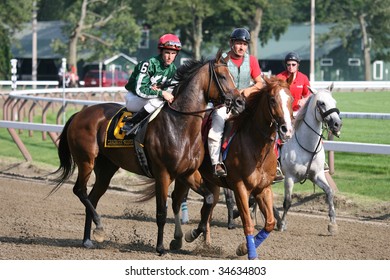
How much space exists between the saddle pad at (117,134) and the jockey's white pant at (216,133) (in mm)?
964

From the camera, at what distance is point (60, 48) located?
60.8 metres

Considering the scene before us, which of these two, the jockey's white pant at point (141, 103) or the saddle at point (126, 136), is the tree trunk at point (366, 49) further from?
the jockey's white pant at point (141, 103)

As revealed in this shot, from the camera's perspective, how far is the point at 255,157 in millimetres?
8188

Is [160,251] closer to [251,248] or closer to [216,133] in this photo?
[251,248]

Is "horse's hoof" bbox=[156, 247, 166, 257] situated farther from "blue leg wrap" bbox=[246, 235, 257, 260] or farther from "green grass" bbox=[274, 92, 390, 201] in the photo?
"green grass" bbox=[274, 92, 390, 201]

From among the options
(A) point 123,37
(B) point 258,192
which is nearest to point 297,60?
(B) point 258,192

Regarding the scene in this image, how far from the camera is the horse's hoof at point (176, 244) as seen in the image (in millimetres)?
8875

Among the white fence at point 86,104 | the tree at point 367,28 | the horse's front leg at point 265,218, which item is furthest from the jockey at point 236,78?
the tree at point 367,28

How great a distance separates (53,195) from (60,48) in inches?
1895

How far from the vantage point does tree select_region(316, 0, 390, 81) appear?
6100 centimetres

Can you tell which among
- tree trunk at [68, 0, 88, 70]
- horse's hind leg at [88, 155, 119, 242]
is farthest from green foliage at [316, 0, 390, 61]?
horse's hind leg at [88, 155, 119, 242]

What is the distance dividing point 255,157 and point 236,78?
3.19 ft

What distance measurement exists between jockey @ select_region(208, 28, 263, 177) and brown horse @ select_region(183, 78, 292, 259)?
0.33 ft
